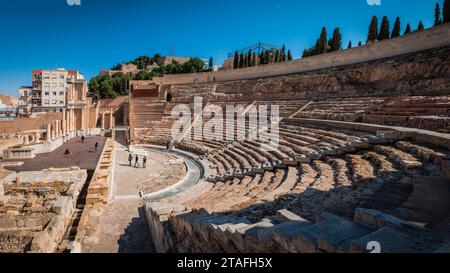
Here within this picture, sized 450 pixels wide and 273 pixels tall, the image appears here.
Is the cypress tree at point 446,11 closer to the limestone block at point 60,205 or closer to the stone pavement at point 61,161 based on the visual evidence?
the stone pavement at point 61,161

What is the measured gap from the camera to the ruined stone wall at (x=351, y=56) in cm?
1647

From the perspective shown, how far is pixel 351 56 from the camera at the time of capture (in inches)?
874

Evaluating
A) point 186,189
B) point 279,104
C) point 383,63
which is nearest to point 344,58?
point 383,63

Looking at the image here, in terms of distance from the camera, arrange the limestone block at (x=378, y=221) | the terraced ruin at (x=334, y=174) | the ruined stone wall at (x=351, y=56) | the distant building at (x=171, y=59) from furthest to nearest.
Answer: the distant building at (x=171, y=59), the ruined stone wall at (x=351, y=56), the terraced ruin at (x=334, y=174), the limestone block at (x=378, y=221)

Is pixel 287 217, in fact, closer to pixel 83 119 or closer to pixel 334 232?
pixel 334 232

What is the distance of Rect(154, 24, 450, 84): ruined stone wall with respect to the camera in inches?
648

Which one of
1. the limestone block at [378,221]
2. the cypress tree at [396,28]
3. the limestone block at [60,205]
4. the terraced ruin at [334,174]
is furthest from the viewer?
the cypress tree at [396,28]

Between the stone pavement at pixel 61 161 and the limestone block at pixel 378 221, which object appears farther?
the stone pavement at pixel 61 161

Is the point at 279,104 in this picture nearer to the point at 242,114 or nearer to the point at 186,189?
the point at 242,114

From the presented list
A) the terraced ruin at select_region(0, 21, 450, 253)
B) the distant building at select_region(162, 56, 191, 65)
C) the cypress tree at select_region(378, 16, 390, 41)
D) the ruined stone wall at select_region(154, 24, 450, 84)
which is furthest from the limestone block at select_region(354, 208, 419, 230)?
the distant building at select_region(162, 56, 191, 65)

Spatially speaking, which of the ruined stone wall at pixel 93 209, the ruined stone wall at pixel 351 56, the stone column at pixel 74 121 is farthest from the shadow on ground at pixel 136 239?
the stone column at pixel 74 121

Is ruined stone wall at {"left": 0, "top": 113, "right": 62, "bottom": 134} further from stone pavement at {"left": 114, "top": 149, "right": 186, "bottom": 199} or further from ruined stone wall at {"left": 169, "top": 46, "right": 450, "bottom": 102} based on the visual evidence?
stone pavement at {"left": 114, "top": 149, "right": 186, "bottom": 199}

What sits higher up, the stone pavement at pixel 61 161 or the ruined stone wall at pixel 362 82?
the ruined stone wall at pixel 362 82
